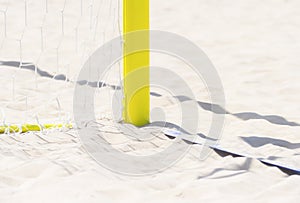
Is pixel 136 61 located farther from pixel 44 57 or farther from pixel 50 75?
pixel 44 57

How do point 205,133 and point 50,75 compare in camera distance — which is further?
point 50,75

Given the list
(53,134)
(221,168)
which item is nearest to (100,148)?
(53,134)

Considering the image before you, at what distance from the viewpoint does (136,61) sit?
9.43 ft

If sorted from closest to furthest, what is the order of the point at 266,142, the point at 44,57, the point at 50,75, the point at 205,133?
the point at 266,142
the point at 205,133
the point at 50,75
the point at 44,57

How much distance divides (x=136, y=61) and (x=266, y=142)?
755 mm

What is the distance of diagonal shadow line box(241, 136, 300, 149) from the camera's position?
2579mm

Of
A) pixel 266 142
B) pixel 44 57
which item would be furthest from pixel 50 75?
pixel 266 142

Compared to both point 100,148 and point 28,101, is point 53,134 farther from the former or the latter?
point 28,101

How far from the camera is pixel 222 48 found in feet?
14.9

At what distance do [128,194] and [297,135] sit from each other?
1123mm

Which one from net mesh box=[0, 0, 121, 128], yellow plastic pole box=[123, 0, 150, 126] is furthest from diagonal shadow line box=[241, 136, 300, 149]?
net mesh box=[0, 0, 121, 128]

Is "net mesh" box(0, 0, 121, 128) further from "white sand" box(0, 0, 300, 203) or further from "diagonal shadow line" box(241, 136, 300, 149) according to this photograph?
"diagonal shadow line" box(241, 136, 300, 149)

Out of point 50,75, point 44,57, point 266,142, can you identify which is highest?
point 44,57

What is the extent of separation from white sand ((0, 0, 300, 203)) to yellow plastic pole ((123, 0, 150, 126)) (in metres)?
0.30
